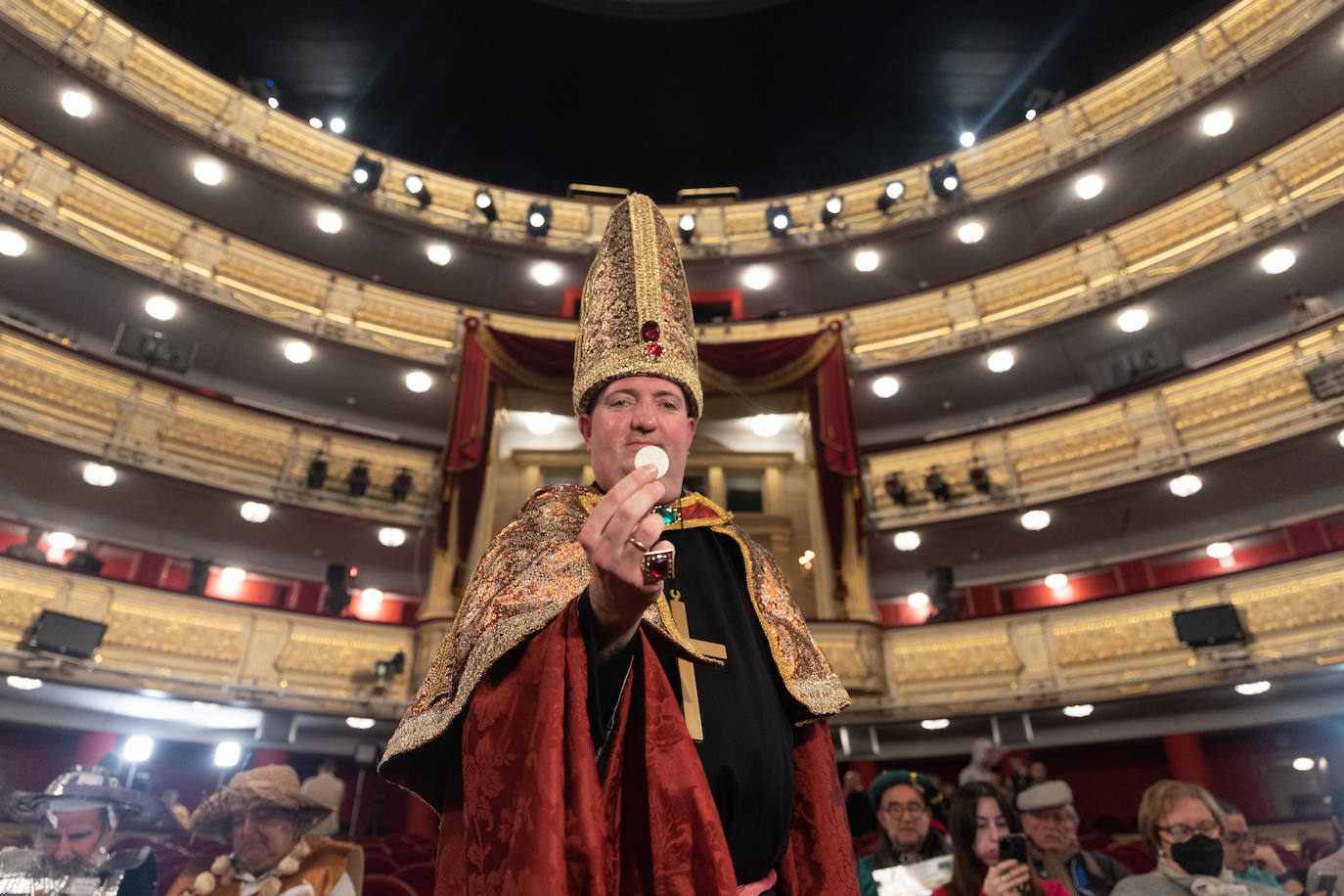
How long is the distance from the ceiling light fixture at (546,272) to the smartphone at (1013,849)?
14999 millimetres

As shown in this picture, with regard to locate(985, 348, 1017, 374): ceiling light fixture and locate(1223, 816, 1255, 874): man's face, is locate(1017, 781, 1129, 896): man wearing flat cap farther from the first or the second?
locate(985, 348, 1017, 374): ceiling light fixture

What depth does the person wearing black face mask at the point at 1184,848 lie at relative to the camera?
296 centimetres

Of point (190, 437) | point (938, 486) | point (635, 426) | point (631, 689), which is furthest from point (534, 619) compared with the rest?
point (190, 437)

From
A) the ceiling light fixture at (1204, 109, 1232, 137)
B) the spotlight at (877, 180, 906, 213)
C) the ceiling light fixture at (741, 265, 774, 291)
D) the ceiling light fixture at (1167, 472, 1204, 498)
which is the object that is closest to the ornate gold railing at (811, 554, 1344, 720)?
the ceiling light fixture at (1167, 472, 1204, 498)

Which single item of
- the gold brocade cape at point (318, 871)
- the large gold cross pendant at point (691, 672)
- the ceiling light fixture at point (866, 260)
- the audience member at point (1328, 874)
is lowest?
the audience member at point (1328, 874)

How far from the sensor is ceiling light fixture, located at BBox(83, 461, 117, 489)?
11008 mm

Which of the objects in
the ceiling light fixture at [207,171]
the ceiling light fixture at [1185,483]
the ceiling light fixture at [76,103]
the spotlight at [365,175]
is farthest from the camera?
the spotlight at [365,175]

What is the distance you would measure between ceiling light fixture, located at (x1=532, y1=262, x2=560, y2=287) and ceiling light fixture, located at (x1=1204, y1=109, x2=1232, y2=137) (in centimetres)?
1223

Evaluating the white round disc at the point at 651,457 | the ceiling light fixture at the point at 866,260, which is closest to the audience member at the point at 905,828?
the white round disc at the point at 651,457

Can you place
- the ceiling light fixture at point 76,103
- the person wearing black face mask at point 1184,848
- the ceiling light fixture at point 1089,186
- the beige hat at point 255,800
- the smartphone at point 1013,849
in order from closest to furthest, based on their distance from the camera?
the smartphone at point 1013,849 < the person wearing black face mask at point 1184,848 < the beige hat at point 255,800 < the ceiling light fixture at point 76,103 < the ceiling light fixture at point 1089,186

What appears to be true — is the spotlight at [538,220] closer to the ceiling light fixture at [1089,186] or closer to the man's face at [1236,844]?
the ceiling light fixture at [1089,186]

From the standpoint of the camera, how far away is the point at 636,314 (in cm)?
189

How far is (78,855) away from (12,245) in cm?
1227

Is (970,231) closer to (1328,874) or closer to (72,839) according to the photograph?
(1328,874)
